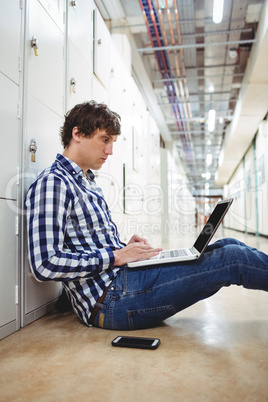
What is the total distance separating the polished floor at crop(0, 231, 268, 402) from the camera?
0.96 metres

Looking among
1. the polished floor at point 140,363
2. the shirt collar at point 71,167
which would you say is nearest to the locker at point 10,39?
the shirt collar at point 71,167

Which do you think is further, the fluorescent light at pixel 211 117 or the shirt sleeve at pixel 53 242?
the fluorescent light at pixel 211 117

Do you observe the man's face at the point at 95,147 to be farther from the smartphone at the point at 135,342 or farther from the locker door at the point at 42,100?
the smartphone at the point at 135,342

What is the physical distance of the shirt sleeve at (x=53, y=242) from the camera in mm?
1280

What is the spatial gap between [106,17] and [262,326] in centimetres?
460

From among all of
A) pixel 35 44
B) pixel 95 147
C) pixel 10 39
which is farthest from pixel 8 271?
pixel 35 44

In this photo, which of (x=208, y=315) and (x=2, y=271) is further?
(x=208, y=315)

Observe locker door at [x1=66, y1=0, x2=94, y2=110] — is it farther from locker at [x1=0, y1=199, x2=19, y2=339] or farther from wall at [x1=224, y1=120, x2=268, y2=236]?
wall at [x1=224, y1=120, x2=268, y2=236]

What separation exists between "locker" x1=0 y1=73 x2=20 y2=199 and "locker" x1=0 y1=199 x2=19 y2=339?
0.24 feet

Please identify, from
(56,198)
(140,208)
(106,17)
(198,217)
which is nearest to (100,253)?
(56,198)

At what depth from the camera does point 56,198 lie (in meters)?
1.35

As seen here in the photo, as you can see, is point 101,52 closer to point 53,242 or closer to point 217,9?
point 217,9

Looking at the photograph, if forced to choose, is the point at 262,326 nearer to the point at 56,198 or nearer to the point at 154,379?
the point at 154,379

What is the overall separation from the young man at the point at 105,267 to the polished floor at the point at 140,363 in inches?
5.4
